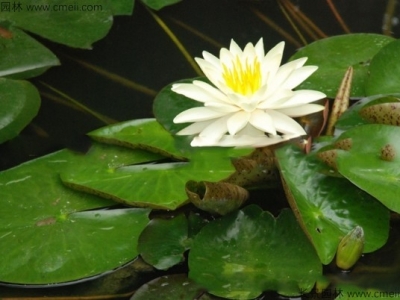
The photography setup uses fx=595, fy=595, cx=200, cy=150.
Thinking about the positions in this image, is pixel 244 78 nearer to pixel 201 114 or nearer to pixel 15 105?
pixel 201 114

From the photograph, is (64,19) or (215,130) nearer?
(215,130)

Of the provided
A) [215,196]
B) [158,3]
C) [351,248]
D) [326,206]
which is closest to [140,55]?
[158,3]

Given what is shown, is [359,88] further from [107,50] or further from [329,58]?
[107,50]

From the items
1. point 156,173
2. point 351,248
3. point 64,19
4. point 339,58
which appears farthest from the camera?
point 64,19

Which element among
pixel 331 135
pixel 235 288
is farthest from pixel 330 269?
pixel 331 135

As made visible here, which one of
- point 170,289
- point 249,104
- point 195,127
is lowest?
point 170,289

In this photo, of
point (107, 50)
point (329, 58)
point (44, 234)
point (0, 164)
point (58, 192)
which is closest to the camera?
point (44, 234)

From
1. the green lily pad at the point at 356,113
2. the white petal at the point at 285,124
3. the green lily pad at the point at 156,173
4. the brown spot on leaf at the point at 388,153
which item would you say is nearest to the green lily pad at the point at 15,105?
the green lily pad at the point at 156,173

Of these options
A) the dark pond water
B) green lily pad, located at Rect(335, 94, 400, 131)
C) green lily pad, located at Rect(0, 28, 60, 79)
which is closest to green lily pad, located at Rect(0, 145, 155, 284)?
the dark pond water
